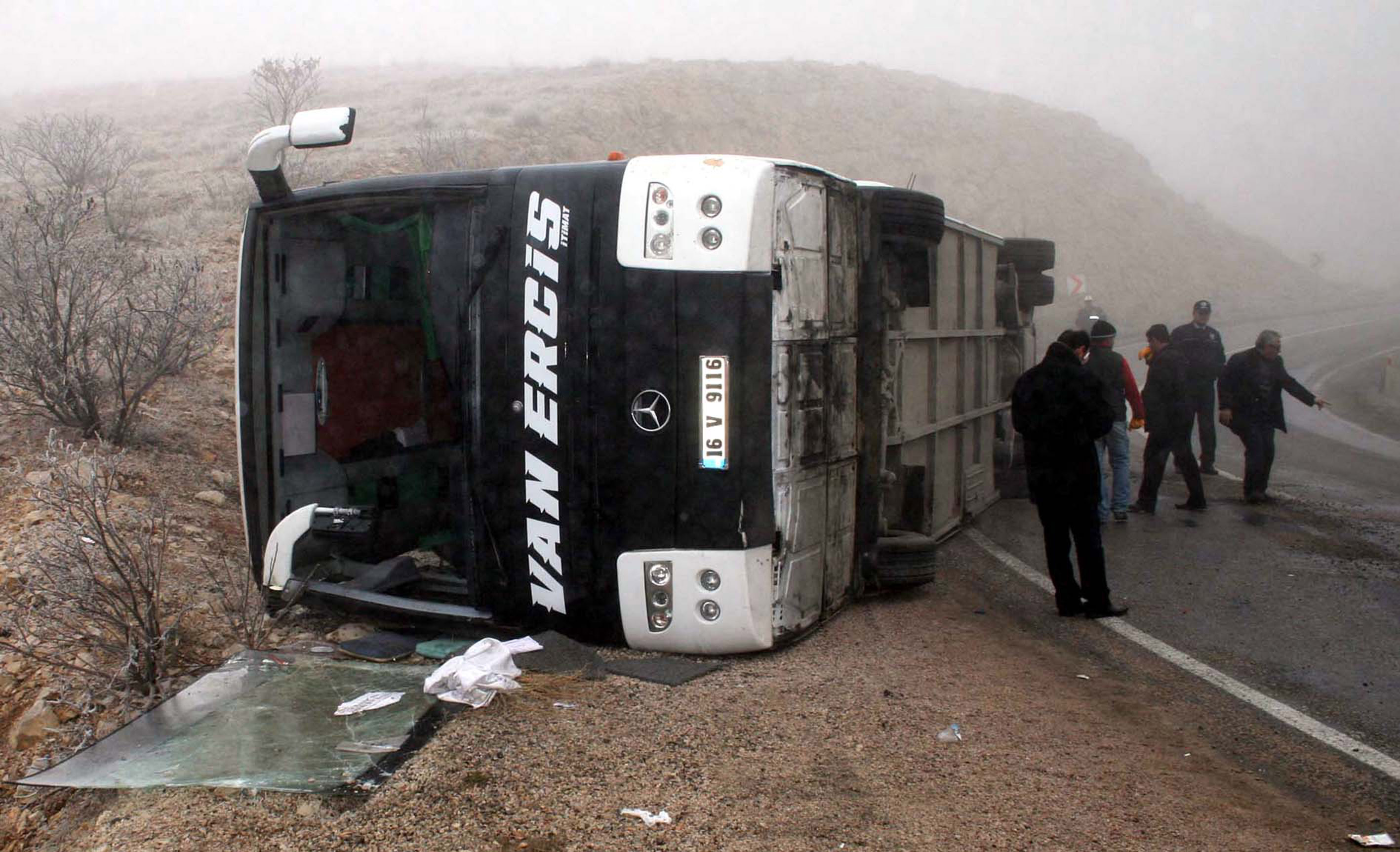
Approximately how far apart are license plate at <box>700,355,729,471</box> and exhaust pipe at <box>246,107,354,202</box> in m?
1.97

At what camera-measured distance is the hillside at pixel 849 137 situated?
3844 centimetres

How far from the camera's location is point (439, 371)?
21.8 ft

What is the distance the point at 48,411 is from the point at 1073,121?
79937mm

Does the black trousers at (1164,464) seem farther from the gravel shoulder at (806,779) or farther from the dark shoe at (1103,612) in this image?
the gravel shoulder at (806,779)

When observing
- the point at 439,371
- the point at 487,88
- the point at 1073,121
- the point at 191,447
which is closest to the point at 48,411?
the point at 191,447

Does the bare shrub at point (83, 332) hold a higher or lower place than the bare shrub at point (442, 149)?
lower

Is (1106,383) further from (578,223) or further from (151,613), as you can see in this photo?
(151,613)

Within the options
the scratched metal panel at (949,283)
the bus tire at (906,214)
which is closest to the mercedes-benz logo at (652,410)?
the bus tire at (906,214)

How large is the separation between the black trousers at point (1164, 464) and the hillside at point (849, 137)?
2227 cm

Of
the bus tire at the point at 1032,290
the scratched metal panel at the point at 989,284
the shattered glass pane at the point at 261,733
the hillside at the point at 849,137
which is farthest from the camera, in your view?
the hillside at the point at 849,137

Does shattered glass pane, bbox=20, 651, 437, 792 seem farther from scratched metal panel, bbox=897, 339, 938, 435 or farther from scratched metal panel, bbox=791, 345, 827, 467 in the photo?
scratched metal panel, bbox=897, 339, 938, 435

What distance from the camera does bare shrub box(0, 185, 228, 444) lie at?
7.80 m

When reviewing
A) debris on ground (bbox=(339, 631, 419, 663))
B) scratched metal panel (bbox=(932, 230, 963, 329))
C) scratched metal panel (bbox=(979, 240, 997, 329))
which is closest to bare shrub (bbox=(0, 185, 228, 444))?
debris on ground (bbox=(339, 631, 419, 663))

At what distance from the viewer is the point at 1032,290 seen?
1056cm
